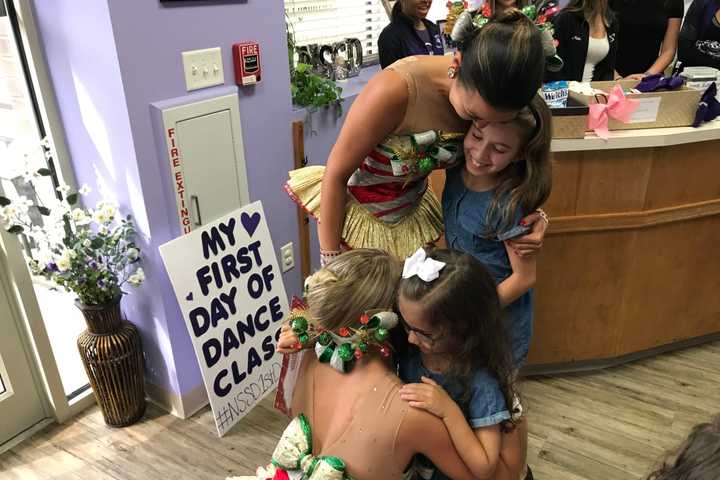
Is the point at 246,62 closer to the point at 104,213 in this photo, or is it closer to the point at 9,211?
the point at 104,213

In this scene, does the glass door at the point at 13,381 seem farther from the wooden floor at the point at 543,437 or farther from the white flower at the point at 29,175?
the white flower at the point at 29,175

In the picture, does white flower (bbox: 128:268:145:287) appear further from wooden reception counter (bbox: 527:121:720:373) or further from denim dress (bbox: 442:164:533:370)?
wooden reception counter (bbox: 527:121:720:373)

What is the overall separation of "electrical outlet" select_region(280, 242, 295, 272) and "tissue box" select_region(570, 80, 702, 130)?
126cm

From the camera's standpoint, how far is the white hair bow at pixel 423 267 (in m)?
0.97

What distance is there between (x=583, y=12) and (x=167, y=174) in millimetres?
2068

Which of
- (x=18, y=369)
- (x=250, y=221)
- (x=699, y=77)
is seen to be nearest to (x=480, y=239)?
(x=250, y=221)

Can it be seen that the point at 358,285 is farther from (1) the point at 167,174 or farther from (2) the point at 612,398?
(2) the point at 612,398

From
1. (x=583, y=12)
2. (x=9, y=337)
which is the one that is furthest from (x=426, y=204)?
(x=583, y=12)

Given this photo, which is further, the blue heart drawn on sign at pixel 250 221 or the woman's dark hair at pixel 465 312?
the blue heart drawn on sign at pixel 250 221

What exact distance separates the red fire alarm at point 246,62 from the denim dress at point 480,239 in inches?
37.5

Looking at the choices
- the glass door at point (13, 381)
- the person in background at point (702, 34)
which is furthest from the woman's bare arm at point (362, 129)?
the person in background at point (702, 34)

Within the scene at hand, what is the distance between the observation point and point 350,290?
105 centimetres

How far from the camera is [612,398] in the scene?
2.22 meters

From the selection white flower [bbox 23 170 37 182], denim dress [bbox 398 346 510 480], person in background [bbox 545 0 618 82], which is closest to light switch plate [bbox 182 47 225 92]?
white flower [bbox 23 170 37 182]
